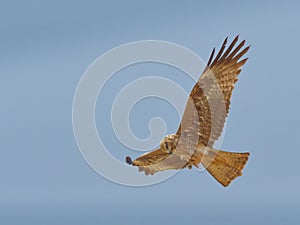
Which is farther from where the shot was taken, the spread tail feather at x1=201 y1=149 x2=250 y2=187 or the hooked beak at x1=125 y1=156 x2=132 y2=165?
the spread tail feather at x1=201 y1=149 x2=250 y2=187

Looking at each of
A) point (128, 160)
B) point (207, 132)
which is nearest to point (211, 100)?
point (207, 132)

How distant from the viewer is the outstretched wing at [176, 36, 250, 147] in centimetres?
1039

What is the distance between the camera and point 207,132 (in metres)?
10.7

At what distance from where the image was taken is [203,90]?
10.4 metres

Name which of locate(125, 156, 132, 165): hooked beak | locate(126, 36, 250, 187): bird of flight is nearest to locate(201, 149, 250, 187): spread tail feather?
locate(126, 36, 250, 187): bird of flight

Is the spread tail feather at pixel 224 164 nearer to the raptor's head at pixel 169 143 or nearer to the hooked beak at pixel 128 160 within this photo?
the raptor's head at pixel 169 143

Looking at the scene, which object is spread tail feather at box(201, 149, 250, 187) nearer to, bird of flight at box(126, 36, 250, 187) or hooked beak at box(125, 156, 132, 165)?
bird of flight at box(126, 36, 250, 187)

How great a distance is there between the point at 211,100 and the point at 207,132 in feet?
1.38

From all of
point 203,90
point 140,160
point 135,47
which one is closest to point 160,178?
point 140,160

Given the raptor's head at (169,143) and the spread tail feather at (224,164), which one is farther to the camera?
the spread tail feather at (224,164)

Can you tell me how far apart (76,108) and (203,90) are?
91.7 inches

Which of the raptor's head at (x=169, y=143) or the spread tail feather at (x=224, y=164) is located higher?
the raptor's head at (x=169, y=143)

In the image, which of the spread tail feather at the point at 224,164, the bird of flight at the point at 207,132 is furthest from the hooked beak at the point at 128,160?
the spread tail feather at the point at 224,164

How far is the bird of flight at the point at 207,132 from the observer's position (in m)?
10.4
